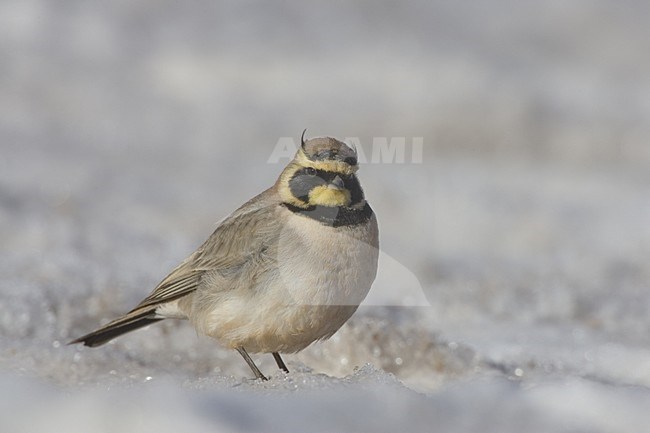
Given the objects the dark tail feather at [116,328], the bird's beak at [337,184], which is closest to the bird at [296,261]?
the bird's beak at [337,184]

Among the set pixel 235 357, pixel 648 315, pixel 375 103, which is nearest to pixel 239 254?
pixel 235 357

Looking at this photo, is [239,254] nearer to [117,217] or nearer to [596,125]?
[117,217]

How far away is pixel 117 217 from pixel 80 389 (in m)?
4.84

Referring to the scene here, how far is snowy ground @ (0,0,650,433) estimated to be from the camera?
367 centimetres

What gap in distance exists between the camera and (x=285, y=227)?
4.09 metres

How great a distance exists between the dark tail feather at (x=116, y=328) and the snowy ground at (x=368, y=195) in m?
0.14

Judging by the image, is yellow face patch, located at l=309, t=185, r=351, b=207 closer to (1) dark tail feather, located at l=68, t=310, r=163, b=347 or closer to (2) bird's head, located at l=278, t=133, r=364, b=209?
(2) bird's head, located at l=278, t=133, r=364, b=209

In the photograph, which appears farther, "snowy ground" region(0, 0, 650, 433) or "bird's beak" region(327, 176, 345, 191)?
"bird's beak" region(327, 176, 345, 191)

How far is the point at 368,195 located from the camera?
9.23 meters

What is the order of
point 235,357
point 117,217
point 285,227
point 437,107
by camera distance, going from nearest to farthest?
1. point 285,227
2. point 235,357
3. point 117,217
4. point 437,107

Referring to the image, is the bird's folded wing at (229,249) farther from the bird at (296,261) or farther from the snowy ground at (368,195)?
the snowy ground at (368,195)

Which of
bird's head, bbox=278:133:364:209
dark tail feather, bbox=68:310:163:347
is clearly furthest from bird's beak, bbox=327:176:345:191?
dark tail feather, bbox=68:310:163:347

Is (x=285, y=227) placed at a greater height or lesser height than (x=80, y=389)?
greater

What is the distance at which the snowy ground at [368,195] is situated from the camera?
12.0 feet
